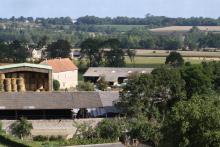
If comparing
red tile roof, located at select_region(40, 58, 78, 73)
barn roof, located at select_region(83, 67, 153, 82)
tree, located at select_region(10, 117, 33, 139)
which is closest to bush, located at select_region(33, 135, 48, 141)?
tree, located at select_region(10, 117, 33, 139)

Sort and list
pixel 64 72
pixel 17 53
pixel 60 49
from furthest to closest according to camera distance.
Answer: pixel 60 49, pixel 17 53, pixel 64 72

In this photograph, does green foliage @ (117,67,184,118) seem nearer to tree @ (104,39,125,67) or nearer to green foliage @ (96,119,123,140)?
green foliage @ (96,119,123,140)

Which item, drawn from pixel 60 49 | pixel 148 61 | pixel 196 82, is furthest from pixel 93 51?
pixel 196 82

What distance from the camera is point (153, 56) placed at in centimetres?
9494

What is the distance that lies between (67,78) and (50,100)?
76.5 ft

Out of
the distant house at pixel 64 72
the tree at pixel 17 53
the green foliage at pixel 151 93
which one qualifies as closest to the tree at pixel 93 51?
the tree at pixel 17 53

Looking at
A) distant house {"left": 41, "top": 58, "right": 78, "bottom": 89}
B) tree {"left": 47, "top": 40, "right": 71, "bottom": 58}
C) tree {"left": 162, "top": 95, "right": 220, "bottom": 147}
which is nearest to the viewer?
tree {"left": 162, "top": 95, "right": 220, "bottom": 147}

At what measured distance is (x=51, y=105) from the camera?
37438 mm

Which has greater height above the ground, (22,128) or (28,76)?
(28,76)

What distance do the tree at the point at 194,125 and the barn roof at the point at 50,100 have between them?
44.7 feet

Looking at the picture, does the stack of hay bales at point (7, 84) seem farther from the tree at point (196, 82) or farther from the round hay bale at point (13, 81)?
the tree at point (196, 82)

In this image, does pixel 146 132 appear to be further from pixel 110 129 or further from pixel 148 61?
pixel 148 61

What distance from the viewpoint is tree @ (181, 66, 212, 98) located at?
39.4 metres

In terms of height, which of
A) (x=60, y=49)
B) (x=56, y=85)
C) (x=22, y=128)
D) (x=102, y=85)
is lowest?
(x=60, y=49)
